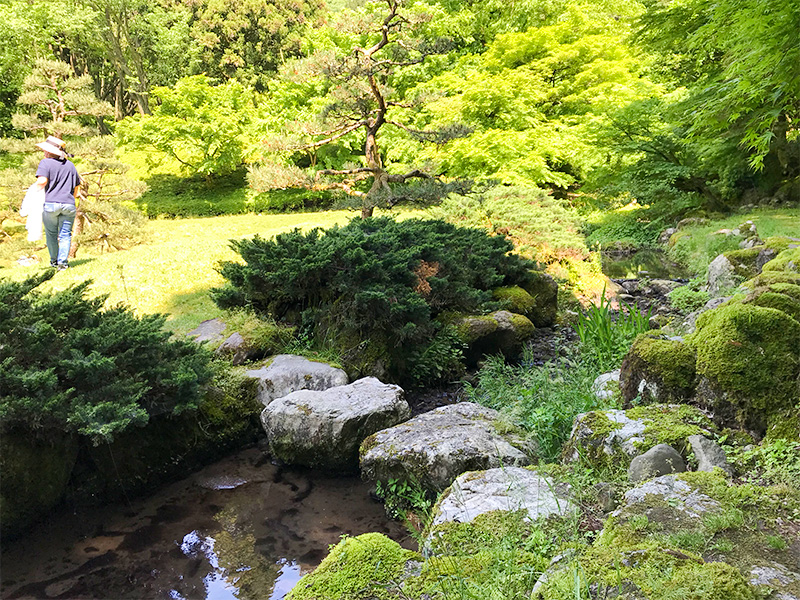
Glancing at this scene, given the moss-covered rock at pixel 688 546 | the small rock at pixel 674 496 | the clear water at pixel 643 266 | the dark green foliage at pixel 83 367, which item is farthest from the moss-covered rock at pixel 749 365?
the clear water at pixel 643 266

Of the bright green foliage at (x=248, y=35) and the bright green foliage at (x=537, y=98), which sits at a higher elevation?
the bright green foliage at (x=248, y=35)

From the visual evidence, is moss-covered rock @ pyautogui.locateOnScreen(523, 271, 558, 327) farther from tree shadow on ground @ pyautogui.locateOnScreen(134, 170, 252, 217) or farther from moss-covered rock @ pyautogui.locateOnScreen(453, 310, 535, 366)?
tree shadow on ground @ pyautogui.locateOnScreen(134, 170, 252, 217)

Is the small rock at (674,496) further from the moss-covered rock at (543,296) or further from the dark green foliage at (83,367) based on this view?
the moss-covered rock at (543,296)

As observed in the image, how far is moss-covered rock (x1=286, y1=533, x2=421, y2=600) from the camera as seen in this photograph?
86.5 inches

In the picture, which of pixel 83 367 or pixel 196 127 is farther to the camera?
pixel 196 127

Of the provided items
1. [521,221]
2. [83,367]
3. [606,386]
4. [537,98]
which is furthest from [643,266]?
[83,367]

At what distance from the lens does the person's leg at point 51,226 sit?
24.9ft

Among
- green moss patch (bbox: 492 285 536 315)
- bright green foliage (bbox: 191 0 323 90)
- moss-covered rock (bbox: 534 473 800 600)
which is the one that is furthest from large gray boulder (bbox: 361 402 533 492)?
bright green foliage (bbox: 191 0 323 90)

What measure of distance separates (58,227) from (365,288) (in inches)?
212

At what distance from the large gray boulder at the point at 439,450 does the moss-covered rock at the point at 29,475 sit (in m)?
2.03

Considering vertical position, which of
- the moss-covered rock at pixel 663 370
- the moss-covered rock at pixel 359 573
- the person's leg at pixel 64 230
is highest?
the person's leg at pixel 64 230

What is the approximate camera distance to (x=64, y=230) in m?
7.84

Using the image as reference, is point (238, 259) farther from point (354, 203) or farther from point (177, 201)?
point (177, 201)

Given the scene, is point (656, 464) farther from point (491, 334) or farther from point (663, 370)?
point (491, 334)
